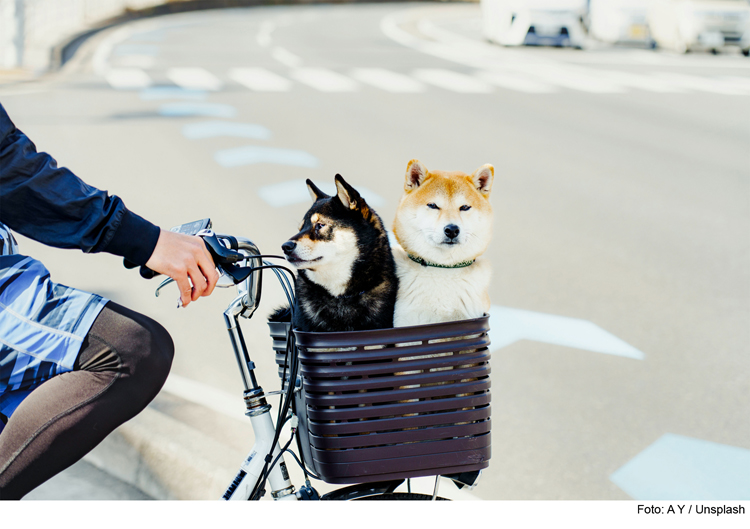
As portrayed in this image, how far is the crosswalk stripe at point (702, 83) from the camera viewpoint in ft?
42.3

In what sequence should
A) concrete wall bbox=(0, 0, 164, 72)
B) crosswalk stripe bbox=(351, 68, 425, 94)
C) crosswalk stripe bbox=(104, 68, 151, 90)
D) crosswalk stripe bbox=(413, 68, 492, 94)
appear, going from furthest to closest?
concrete wall bbox=(0, 0, 164, 72) < crosswalk stripe bbox=(413, 68, 492, 94) < crosswalk stripe bbox=(351, 68, 425, 94) < crosswalk stripe bbox=(104, 68, 151, 90)

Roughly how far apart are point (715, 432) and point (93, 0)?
958 inches

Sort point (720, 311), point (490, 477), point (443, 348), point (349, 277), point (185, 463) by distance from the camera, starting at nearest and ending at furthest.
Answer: point (443, 348) < point (349, 277) < point (185, 463) < point (490, 477) < point (720, 311)

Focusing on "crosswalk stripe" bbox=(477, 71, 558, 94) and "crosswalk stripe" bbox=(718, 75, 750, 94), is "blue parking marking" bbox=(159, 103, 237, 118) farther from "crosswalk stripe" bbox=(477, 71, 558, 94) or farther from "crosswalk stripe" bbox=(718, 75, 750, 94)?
"crosswalk stripe" bbox=(718, 75, 750, 94)

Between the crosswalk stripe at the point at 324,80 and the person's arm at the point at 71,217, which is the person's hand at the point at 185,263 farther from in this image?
the crosswalk stripe at the point at 324,80

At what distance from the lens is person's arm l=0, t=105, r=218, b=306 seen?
1.50 meters

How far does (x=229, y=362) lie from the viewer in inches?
162

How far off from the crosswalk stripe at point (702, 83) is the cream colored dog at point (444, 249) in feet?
41.1

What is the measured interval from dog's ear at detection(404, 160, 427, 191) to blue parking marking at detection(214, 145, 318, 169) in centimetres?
608

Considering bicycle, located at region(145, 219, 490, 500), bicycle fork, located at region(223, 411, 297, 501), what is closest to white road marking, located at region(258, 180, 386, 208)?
bicycle fork, located at region(223, 411, 297, 501)

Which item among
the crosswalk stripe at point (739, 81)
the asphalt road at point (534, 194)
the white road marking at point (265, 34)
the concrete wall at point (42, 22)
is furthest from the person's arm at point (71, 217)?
the white road marking at point (265, 34)
